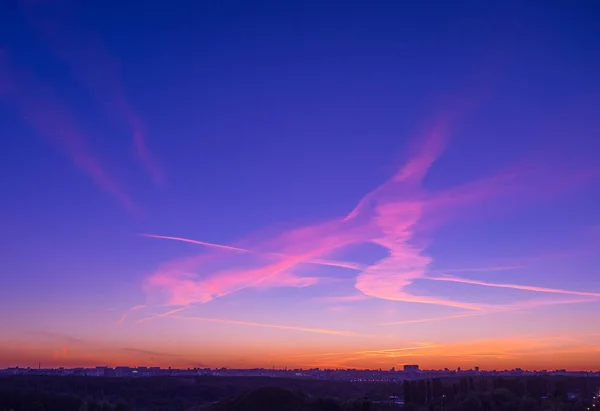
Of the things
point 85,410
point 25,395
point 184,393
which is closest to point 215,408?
point 85,410

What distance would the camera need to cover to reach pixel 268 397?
214ft

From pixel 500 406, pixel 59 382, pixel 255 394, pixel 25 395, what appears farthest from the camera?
pixel 59 382

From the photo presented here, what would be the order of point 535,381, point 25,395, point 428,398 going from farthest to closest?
point 535,381 → point 428,398 → point 25,395

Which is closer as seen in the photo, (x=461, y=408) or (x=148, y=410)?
(x=461, y=408)

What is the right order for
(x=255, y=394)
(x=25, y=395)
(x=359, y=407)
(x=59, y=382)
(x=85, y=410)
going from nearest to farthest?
1. (x=85, y=410)
2. (x=359, y=407)
3. (x=255, y=394)
4. (x=25, y=395)
5. (x=59, y=382)

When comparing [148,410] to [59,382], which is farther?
[59,382]

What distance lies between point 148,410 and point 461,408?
44.1 m

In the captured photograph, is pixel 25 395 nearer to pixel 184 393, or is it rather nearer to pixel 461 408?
pixel 184 393

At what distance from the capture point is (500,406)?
70688 mm

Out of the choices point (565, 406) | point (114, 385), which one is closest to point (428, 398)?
point (565, 406)

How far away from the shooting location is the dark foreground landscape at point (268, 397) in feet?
210

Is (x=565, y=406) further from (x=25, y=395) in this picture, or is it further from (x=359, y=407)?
(x=25, y=395)

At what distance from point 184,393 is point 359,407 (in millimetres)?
65655

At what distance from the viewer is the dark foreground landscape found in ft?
210
